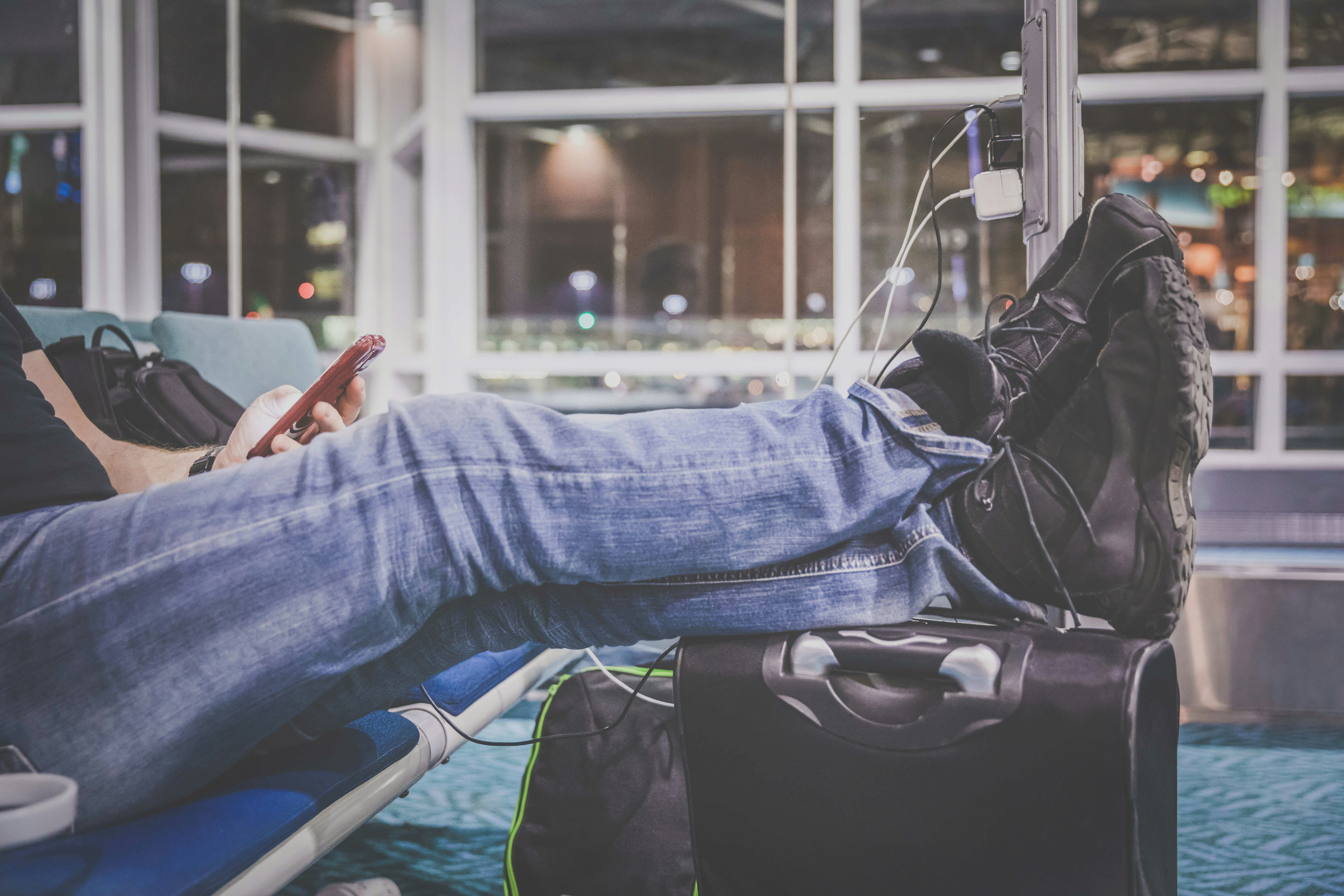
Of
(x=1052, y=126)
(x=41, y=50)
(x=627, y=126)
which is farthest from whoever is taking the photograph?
(x=627, y=126)

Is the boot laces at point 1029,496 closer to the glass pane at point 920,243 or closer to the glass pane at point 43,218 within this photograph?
the glass pane at point 920,243

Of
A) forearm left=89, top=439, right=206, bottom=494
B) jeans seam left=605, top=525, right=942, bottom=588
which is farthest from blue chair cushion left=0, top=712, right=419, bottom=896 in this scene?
forearm left=89, top=439, right=206, bottom=494

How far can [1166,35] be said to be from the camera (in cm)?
434

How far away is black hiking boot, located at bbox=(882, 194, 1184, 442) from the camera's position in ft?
2.68

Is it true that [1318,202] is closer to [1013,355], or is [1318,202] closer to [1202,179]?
[1202,179]

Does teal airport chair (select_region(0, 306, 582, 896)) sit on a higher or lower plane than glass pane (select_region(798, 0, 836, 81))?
lower

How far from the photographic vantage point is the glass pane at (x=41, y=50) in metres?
3.62

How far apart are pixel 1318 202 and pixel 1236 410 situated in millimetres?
1097

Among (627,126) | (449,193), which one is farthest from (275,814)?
(627,126)

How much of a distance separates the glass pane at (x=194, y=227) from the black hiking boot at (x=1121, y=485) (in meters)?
3.83

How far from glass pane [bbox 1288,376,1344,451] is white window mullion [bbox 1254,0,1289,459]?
0.36m

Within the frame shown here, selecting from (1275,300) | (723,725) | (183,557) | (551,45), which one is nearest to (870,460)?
(723,725)

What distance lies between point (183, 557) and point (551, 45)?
5.01 m

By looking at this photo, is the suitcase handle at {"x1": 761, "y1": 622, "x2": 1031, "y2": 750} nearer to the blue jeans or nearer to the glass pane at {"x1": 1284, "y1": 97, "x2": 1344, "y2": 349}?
the blue jeans
